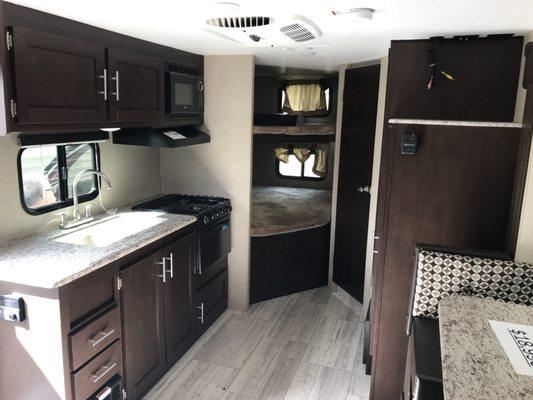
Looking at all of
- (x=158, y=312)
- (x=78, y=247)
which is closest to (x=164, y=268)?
(x=158, y=312)

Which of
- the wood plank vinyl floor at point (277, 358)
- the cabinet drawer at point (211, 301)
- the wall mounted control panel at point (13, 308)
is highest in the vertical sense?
the wall mounted control panel at point (13, 308)

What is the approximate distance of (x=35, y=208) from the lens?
8.05 feet

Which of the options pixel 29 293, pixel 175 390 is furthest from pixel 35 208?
pixel 175 390

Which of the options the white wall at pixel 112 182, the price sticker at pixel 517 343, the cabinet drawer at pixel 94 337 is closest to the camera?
the price sticker at pixel 517 343

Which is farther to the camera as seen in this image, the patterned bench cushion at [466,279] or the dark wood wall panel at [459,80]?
the dark wood wall panel at [459,80]

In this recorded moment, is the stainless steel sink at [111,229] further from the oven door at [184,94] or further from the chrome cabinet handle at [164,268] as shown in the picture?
the oven door at [184,94]

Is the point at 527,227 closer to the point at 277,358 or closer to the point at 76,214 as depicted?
the point at 277,358

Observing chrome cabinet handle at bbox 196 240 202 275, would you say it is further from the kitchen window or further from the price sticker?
the price sticker


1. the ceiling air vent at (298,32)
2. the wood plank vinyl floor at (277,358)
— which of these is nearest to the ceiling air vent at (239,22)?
the ceiling air vent at (298,32)

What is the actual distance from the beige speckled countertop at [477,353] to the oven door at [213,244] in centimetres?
180

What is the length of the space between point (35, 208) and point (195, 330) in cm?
139

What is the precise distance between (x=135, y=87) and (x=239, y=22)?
854 mm

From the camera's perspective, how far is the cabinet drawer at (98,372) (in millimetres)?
1989

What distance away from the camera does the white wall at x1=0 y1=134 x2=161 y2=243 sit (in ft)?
7.38
